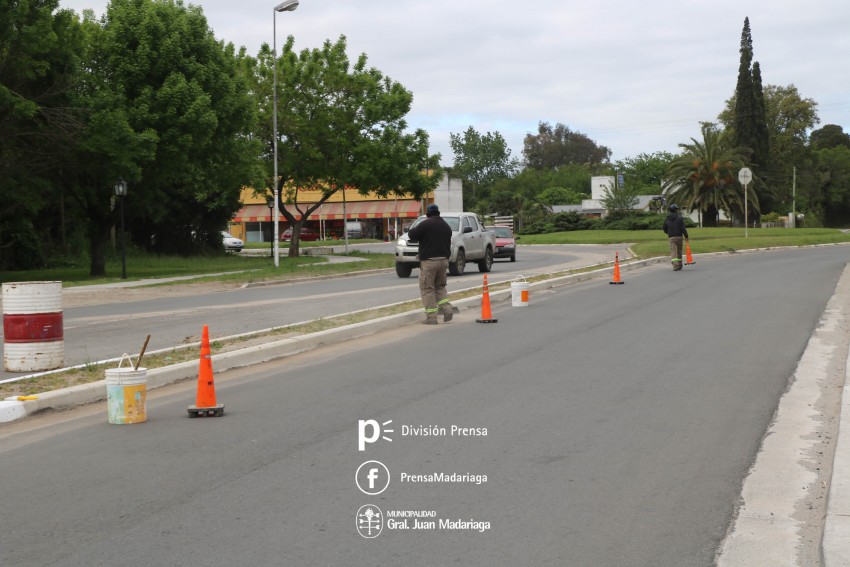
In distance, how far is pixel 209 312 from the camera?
1878 cm

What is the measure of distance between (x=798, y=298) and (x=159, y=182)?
23.2m

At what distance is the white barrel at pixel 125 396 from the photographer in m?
8.05

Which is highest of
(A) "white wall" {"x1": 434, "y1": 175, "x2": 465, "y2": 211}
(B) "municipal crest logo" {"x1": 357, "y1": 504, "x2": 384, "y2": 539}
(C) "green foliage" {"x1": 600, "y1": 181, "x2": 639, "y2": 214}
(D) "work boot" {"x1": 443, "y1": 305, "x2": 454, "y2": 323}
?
(A) "white wall" {"x1": 434, "y1": 175, "x2": 465, "y2": 211}

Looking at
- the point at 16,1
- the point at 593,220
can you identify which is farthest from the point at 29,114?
the point at 593,220

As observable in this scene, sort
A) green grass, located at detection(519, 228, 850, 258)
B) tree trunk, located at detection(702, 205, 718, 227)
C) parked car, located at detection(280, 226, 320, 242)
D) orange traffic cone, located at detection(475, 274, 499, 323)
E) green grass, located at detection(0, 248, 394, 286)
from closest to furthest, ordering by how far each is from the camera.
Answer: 1. orange traffic cone, located at detection(475, 274, 499, 323)
2. green grass, located at detection(0, 248, 394, 286)
3. green grass, located at detection(519, 228, 850, 258)
4. parked car, located at detection(280, 226, 320, 242)
5. tree trunk, located at detection(702, 205, 718, 227)

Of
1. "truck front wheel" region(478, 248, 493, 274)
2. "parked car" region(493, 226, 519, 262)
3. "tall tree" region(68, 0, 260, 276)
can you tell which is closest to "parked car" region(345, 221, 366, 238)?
"parked car" region(493, 226, 519, 262)

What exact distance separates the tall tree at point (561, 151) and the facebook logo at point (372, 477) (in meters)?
147

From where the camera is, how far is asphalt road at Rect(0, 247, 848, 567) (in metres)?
4.96

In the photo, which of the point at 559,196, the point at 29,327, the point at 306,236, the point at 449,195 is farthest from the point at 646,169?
the point at 29,327

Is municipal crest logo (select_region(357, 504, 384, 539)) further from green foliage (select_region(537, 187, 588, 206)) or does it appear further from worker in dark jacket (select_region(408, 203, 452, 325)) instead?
green foliage (select_region(537, 187, 588, 206))

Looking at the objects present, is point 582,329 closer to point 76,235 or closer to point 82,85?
point 82,85

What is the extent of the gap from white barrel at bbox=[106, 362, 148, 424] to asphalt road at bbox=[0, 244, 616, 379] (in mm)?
3278

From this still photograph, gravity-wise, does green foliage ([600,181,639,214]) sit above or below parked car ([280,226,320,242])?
above

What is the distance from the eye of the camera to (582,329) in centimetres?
1409
